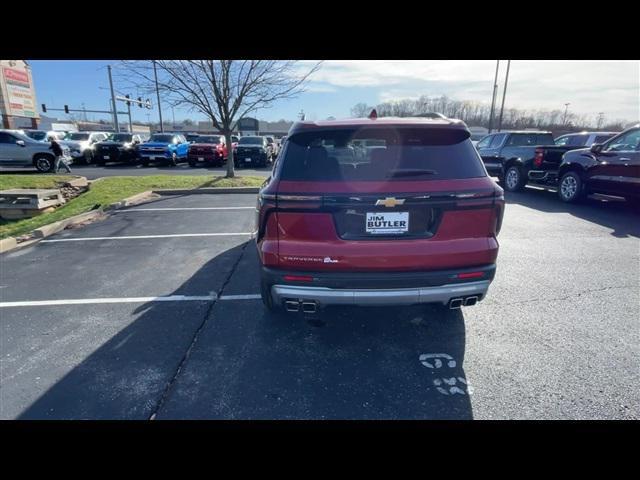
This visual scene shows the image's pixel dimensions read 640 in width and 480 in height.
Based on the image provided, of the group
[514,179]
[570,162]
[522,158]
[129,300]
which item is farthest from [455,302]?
[522,158]

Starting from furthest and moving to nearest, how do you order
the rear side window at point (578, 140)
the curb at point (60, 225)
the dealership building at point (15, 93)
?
the dealership building at point (15, 93) → the rear side window at point (578, 140) → the curb at point (60, 225)

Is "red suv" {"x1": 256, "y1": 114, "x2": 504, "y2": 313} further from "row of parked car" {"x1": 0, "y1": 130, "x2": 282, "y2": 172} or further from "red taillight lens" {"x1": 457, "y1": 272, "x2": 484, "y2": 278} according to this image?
"row of parked car" {"x1": 0, "y1": 130, "x2": 282, "y2": 172}

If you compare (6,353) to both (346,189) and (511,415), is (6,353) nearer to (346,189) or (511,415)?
(346,189)

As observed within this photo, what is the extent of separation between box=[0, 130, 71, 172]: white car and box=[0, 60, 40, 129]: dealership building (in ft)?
63.1

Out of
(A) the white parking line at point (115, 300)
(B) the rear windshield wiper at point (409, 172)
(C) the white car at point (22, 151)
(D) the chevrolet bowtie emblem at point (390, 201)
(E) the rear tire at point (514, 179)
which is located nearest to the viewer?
(D) the chevrolet bowtie emblem at point (390, 201)

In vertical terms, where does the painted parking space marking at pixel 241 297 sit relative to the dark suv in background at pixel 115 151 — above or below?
below

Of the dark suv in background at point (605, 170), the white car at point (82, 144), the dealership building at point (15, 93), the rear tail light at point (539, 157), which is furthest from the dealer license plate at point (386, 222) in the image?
the dealership building at point (15, 93)

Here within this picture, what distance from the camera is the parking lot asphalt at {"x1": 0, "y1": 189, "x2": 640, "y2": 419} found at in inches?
90.6

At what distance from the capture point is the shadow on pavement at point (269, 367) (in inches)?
89.4

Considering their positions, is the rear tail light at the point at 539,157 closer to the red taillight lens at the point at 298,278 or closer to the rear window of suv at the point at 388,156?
the rear window of suv at the point at 388,156

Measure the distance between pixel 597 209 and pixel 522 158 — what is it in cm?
317

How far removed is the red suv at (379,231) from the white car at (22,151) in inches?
737

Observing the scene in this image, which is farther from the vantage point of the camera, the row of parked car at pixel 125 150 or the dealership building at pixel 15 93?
the dealership building at pixel 15 93
